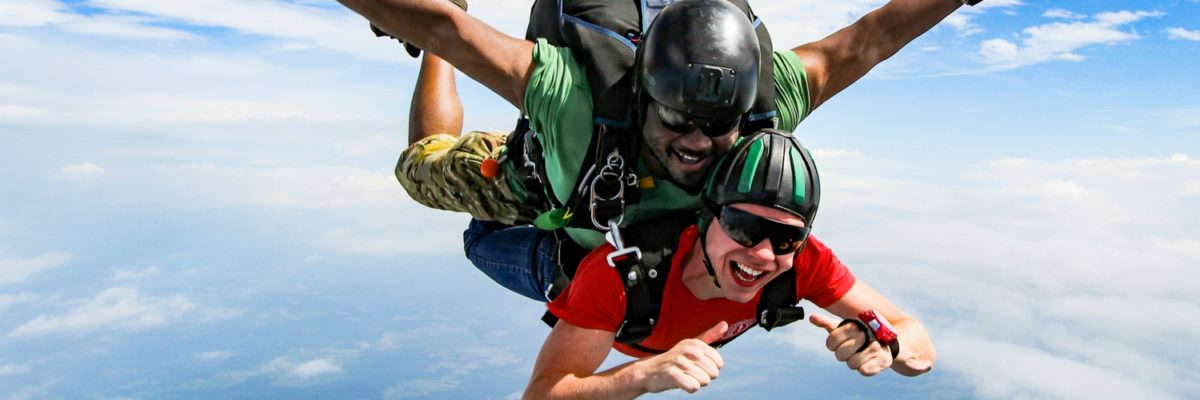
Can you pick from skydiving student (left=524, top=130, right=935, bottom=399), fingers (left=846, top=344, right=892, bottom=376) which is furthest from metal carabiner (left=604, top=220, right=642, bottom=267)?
fingers (left=846, top=344, right=892, bottom=376)

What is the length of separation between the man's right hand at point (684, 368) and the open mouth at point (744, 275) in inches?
24.6

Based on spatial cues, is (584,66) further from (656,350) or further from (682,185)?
(656,350)

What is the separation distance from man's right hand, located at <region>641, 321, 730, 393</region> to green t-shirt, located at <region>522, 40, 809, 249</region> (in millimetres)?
934

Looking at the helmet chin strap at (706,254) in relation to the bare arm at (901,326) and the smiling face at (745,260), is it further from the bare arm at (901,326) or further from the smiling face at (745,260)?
A: the bare arm at (901,326)

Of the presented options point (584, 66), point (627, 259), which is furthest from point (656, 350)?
point (584, 66)

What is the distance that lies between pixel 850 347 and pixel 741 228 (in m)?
0.67

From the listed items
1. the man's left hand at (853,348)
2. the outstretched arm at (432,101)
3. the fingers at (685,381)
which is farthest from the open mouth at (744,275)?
the outstretched arm at (432,101)

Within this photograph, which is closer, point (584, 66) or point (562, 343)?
point (562, 343)

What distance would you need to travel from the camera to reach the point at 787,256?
490 centimetres

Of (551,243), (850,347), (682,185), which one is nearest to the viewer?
(850,347)

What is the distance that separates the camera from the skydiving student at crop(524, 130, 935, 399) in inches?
182

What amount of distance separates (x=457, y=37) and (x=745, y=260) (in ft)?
5.35

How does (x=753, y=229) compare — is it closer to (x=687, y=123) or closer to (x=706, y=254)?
(x=706, y=254)

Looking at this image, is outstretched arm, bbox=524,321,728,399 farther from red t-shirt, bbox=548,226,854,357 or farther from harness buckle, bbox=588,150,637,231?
harness buckle, bbox=588,150,637,231
